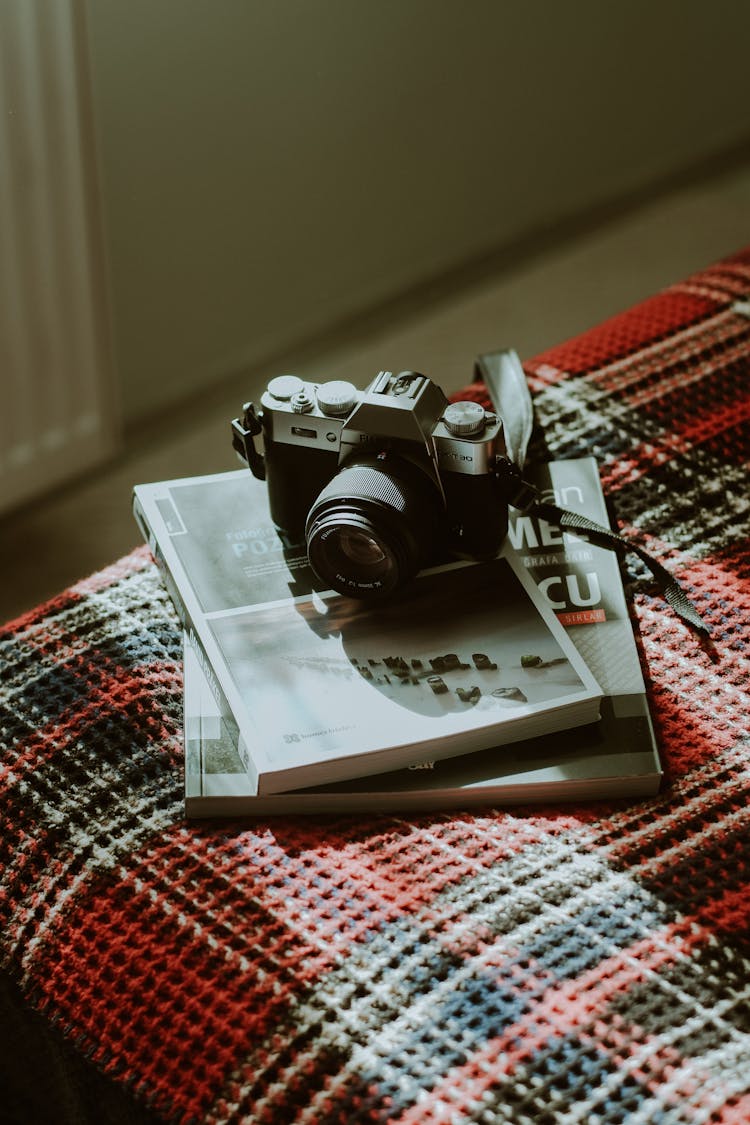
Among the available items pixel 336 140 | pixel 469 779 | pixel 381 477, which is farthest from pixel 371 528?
pixel 336 140

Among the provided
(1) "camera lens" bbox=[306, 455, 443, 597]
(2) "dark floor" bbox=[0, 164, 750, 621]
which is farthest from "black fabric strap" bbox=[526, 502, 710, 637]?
(2) "dark floor" bbox=[0, 164, 750, 621]

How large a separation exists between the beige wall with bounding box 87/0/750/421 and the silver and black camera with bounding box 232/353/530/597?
880 mm

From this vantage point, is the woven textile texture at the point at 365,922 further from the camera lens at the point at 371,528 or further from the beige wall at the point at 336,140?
the beige wall at the point at 336,140

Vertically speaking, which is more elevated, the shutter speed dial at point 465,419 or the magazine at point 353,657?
the shutter speed dial at point 465,419

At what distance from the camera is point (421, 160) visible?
72.4 inches

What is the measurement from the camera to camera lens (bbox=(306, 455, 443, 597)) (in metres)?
0.71

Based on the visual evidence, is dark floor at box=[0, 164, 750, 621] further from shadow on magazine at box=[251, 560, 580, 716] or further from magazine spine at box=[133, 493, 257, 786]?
shadow on magazine at box=[251, 560, 580, 716]

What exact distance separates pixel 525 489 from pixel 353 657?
0.59 feet

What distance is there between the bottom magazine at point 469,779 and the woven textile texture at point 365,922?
0.04 ft

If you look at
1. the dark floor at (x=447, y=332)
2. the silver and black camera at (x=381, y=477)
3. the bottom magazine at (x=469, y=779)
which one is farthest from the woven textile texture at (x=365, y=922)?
the dark floor at (x=447, y=332)

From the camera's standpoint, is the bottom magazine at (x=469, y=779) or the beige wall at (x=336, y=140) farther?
the beige wall at (x=336, y=140)

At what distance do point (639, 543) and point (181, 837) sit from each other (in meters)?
0.40

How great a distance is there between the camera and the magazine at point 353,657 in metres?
0.65

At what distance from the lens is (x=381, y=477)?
72 cm
